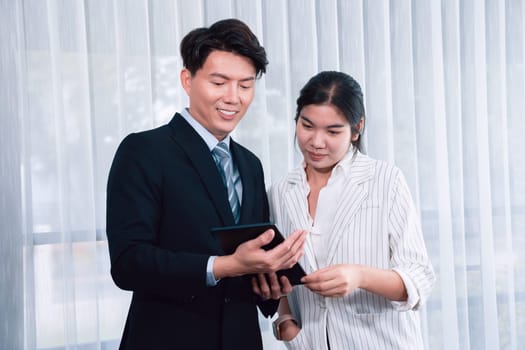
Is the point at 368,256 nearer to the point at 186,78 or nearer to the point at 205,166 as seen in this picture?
the point at 205,166

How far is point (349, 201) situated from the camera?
1461mm

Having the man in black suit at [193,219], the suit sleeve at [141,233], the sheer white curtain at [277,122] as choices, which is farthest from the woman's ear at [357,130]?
the sheer white curtain at [277,122]

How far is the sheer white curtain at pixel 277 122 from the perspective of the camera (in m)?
2.12

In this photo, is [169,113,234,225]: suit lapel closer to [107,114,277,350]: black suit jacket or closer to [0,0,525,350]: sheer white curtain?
[107,114,277,350]: black suit jacket

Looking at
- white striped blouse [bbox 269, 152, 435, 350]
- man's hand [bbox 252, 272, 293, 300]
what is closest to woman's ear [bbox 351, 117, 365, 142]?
white striped blouse [bbox 269, 152, 435, 350]

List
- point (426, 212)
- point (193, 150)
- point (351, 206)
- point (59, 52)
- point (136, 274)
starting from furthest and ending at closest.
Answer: point (426, 212), point (59, 52), point (351, 206), point (193, 150), point (136, 274)

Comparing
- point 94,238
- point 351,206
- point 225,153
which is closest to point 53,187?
point 94,238

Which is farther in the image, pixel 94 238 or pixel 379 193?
pixel 94 238

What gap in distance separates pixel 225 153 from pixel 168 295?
37 cm

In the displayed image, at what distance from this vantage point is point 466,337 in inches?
110

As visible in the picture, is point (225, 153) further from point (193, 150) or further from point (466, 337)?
point (466, 337)

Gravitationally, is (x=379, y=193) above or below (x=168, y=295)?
above

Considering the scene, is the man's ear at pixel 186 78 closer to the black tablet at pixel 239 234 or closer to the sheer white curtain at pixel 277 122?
the black tablet at pixel 239 234

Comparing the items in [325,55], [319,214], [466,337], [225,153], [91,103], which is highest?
[325,55]
